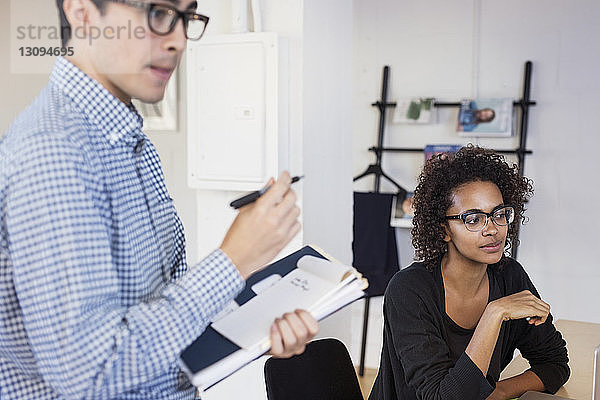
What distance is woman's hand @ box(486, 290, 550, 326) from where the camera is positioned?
1717 mm

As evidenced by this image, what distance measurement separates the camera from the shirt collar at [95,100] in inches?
36.3

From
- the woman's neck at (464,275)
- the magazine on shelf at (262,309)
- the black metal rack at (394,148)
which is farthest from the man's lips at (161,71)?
the black metal rack at (394,148)

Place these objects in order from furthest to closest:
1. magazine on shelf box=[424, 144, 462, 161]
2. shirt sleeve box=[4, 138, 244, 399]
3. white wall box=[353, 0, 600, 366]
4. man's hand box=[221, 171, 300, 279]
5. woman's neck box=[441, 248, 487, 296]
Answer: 1. magazine on shelf box=[424, 144, 462, 161]
2. white wall box=[353, 0, 600, 366]
3. woman's neck box=[441, 248, 487, 296]
4. man's hand box=[221, 171, 300, 279]
5. shirt sleeve box=[4, 138, 244, 399]

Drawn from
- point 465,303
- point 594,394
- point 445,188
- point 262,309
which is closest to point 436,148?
point 445,188

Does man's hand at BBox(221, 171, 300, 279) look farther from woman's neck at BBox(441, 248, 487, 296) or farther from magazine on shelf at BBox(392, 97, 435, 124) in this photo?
magazine on shelf at BBox(392, 97, 435, 124)

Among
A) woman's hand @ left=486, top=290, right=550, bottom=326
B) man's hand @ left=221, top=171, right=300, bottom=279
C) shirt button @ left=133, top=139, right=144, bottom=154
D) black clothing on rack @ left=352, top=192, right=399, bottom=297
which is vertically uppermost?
shirt button @ left=133, top=139, right=144, bottom=154

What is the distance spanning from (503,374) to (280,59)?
1.17 meters

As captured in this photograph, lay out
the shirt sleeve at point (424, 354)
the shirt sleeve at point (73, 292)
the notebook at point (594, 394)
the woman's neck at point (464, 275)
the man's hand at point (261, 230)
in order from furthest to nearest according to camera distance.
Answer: the woman's neck at point (464, 275) → the shirt sleeve at point (424, 354) → the notebook at point (594, 394) → the man's hand at point (261, 230) → the shirt sleeve at point (73, 292)

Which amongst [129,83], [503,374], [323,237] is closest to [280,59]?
[323,237]

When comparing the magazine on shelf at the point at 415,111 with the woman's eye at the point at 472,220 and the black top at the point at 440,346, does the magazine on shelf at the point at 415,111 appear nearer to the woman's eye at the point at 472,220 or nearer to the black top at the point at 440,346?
the black top at the point at 440,346

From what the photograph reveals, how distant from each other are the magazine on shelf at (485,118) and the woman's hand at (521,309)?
1970 mm

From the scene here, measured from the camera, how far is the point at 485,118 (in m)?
3.66

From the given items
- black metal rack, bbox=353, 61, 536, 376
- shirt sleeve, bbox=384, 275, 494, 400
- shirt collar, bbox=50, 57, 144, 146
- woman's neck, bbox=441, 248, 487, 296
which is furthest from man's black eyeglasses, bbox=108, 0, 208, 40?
black metal rack, bbox=353, 61, 536, 376

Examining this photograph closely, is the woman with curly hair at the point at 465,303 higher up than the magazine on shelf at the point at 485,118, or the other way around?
the magazine on shelf at the point at 485,118
